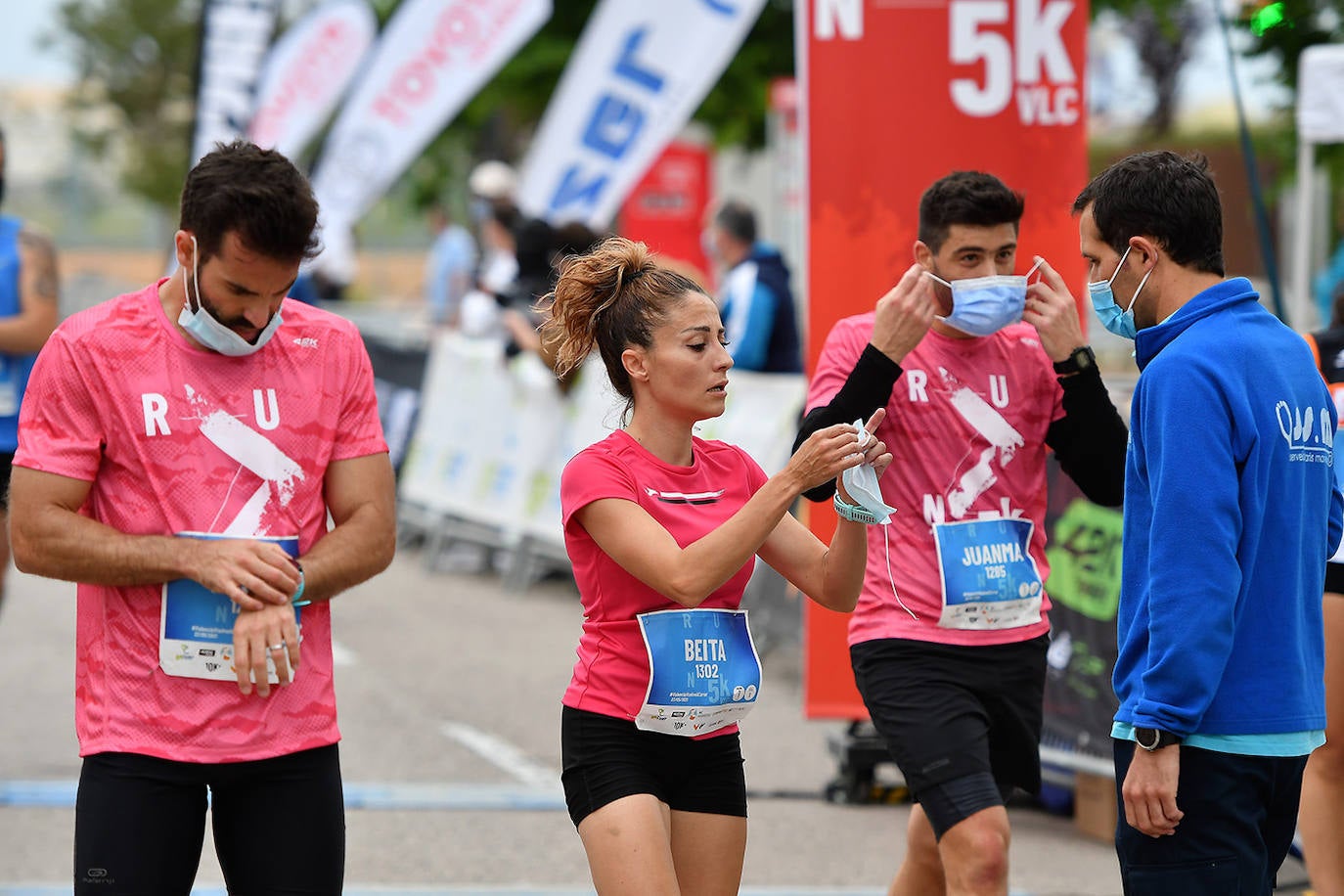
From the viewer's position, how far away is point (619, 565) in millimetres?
3699

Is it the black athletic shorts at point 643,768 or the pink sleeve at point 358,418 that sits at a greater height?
the pink sleeve at point 358,418

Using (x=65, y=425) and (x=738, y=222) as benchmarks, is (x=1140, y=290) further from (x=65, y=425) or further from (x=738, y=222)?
(x=738, y=222)

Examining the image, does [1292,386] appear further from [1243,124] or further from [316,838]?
[1243,124]

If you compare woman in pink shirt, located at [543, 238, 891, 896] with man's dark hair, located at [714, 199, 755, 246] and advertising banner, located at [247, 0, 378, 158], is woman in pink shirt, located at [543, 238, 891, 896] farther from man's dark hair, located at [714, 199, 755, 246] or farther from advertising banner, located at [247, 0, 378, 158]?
advertising banner, located at [247, 0, 378, 158]

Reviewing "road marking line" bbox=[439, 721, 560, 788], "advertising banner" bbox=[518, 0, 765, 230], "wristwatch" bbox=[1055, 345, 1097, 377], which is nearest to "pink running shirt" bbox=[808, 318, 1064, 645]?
"wristwatch" bbox=[1055, 345, 1097, 377]

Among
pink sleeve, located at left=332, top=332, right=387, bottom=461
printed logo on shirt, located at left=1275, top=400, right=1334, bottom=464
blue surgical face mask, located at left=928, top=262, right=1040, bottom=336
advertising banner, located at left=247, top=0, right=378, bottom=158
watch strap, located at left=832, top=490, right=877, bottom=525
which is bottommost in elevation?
watch strap, located at left=832, top=490, right=877, bottom=525

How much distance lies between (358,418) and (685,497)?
0.71m

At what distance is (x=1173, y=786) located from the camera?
10.8 feet

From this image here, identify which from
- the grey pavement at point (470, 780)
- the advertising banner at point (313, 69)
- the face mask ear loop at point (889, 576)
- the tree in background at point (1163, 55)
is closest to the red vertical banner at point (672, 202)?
the tree in background at point (1163, 55)

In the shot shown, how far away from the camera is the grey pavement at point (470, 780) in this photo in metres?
6.04

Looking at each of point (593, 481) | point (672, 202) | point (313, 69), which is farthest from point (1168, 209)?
point (672, 202)

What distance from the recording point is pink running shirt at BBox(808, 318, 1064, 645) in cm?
447

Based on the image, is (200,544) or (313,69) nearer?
(200,544)

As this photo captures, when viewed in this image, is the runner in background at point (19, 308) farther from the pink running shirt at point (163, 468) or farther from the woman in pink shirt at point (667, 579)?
the woman in pink shirt at point (667, 579)
